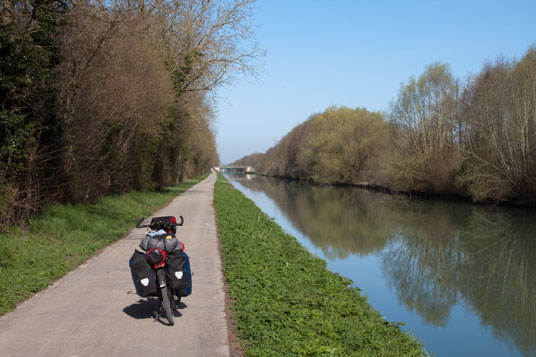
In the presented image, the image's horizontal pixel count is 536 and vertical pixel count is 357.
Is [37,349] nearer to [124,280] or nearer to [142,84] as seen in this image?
[124,280]

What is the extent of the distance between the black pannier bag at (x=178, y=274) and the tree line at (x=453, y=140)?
2835 centimetres

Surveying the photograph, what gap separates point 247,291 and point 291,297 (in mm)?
701

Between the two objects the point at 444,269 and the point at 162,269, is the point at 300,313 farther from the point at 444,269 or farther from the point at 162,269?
the point at 444,269

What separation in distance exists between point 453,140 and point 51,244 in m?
35.7

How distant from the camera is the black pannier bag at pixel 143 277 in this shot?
5.86m

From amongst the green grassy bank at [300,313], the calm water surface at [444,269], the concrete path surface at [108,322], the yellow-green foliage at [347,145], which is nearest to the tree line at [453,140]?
the yellow-green foliage at [347,145]

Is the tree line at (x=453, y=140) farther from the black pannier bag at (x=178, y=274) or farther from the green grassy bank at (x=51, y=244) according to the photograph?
the black pannier bag at (x=178, y=274)

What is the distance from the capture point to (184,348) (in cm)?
500

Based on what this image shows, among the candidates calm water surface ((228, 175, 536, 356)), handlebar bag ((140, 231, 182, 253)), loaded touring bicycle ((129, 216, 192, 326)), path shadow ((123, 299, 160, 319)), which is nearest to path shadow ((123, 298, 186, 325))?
path shadow ((123, 299, 160, 319))

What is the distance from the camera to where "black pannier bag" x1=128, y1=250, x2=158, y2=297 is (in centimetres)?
586

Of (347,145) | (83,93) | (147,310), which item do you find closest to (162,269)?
(147,310)

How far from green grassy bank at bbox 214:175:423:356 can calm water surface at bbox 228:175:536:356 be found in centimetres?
165

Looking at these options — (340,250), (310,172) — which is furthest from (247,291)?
(310,172)

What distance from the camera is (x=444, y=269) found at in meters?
13.9
